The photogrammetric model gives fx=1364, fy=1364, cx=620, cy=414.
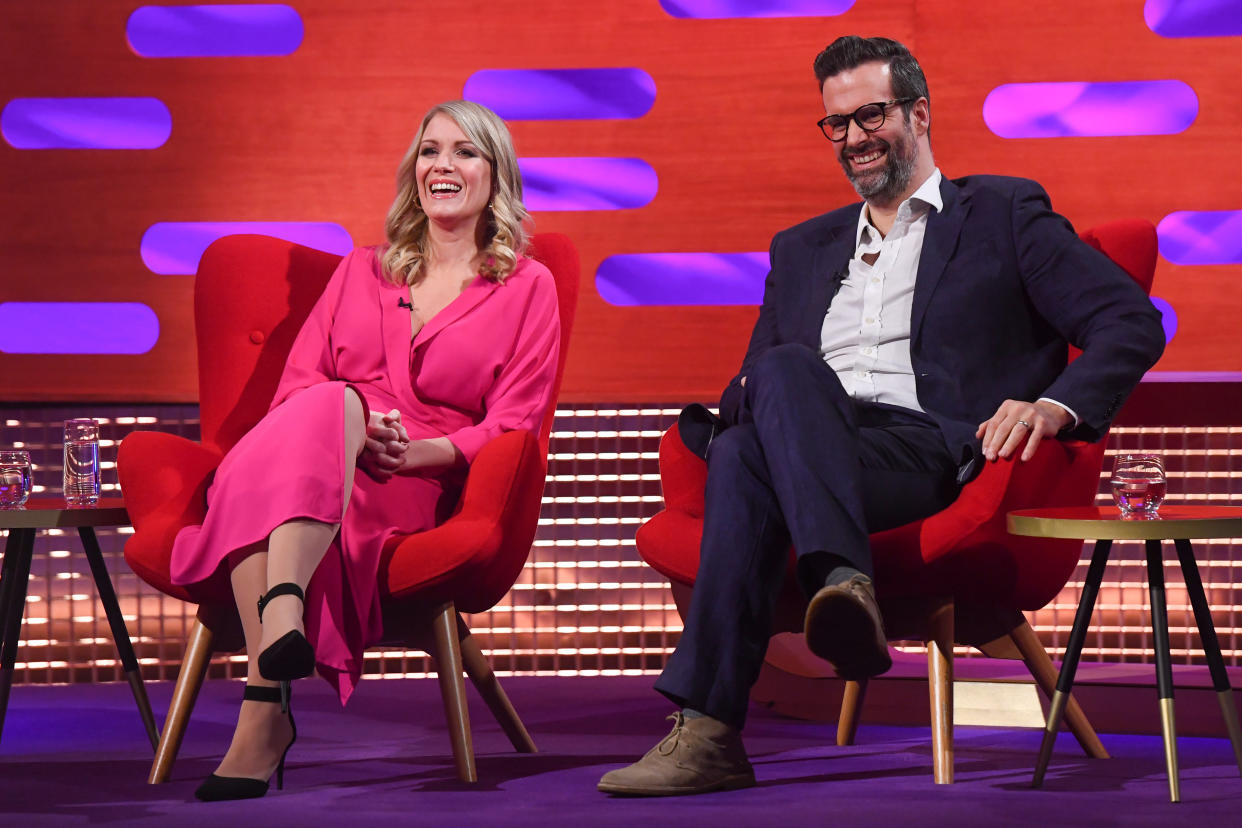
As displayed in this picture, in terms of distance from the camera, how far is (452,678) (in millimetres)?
2594

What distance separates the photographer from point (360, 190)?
409 centimetres

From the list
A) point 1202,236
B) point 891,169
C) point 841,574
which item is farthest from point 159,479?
point 1202,236

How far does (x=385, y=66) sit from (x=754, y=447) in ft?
7.13

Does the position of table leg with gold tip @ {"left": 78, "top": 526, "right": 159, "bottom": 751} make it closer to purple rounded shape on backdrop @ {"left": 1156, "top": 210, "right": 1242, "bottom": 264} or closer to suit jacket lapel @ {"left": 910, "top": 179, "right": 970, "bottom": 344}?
suit jacket lapel @ {"left": 910, "top": 179, "right": 970, "bottom": 344}

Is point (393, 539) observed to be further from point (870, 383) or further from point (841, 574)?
point (870, 383)

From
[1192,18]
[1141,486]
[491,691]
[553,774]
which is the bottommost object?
[553,774]

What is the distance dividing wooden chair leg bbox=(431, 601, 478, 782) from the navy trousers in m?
0.47

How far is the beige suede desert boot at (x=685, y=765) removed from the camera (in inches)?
91.5

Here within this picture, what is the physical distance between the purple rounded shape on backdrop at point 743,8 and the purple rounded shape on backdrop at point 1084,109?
0.58 meters

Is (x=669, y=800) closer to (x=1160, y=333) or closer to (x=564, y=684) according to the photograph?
(x=1160, y=333)

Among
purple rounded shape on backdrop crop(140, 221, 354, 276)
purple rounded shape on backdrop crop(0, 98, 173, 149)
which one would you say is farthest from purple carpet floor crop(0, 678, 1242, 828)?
purple rounded shape on backdrop crop(0, 98, 173, 149)

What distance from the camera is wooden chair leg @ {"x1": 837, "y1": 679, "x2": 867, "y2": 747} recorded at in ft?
9.92

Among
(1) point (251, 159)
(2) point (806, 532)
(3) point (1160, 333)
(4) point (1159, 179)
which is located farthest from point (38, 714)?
(4) point (1159, 179)

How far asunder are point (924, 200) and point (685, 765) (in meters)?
1.31
